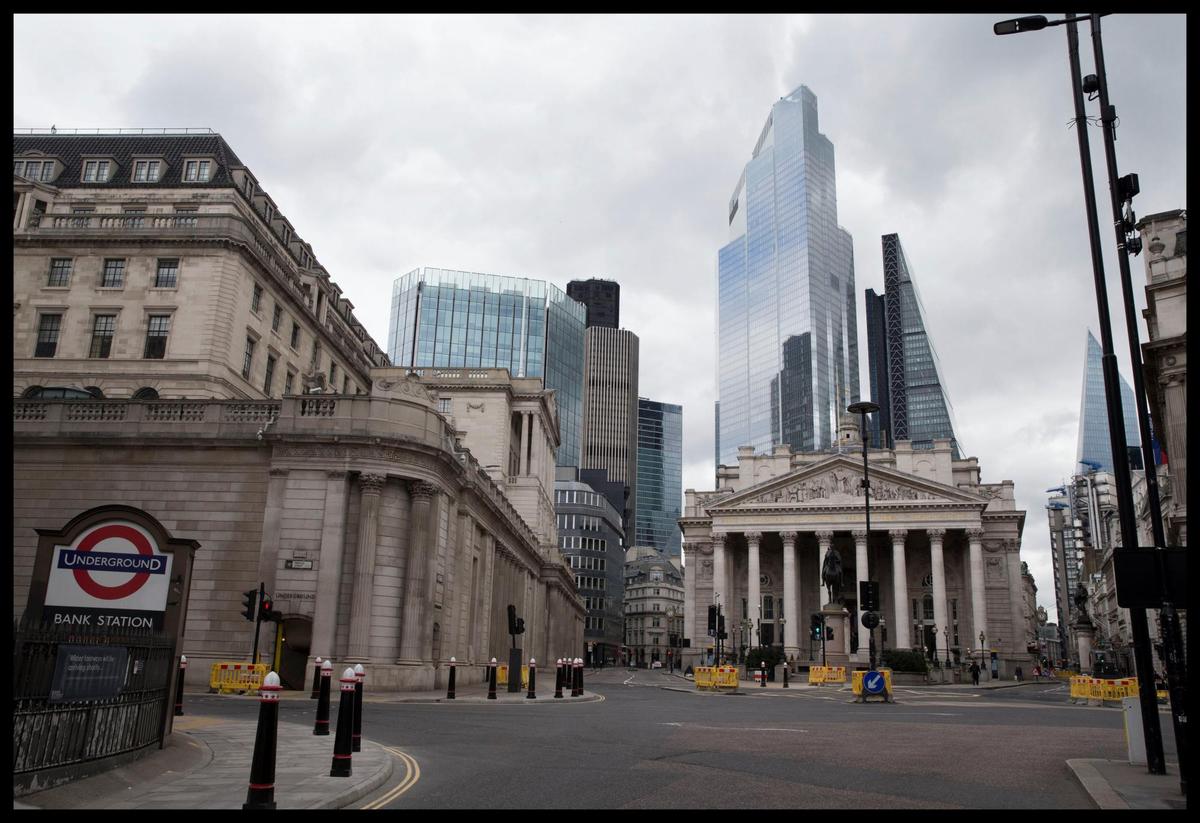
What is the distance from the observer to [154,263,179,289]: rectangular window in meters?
43.1

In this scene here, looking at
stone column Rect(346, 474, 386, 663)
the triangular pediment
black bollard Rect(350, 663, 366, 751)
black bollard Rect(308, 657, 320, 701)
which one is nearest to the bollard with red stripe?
black bollard Rect(350, 663, 366, 751)

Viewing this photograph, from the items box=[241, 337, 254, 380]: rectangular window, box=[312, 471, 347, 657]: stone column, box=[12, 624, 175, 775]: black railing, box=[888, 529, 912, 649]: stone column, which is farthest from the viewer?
box=[888, 529, 912, 649]: stone column

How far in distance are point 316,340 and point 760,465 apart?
6356 centimetres

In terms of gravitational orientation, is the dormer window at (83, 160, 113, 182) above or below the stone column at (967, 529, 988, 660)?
above

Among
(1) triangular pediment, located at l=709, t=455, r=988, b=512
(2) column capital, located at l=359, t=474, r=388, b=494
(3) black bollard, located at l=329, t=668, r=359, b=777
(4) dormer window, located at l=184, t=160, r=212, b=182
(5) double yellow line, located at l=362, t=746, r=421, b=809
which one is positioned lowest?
(5) double yellow line, located at l=362, t=746, r=421, b=809

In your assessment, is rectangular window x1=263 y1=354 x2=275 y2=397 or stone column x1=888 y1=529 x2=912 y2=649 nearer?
rectangular window x1=263 y1=354 x2=275 y2=397

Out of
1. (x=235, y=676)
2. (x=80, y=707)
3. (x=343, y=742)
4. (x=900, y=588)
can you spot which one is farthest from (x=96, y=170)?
(x=900, y=588)

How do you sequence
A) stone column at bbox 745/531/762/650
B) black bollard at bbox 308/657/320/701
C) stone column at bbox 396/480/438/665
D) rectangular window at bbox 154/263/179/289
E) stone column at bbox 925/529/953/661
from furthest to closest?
1. stone column at bbox 745/531/762/650
2. stone column at bbox 925/529/953/661
3. rectangular window at bbox 154/263/179/289
4. stone column at bbox 396/480/438/665
5. black bollard at bbox 308/657/320/701

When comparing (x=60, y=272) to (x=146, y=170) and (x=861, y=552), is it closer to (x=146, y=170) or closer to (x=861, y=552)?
(x=146, y=170)

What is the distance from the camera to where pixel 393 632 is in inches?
1271

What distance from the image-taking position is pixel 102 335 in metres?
42.8

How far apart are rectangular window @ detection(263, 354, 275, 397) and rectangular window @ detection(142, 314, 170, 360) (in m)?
5.37

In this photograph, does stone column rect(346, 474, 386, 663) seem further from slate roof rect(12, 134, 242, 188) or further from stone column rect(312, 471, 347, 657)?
slate roof rect(12, 134, 242, 188)
